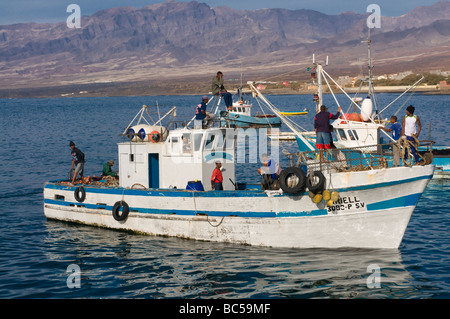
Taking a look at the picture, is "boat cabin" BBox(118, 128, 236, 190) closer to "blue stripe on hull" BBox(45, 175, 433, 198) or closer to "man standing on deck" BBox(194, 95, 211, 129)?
"man standing on deck" BBox(194, 95, 211, 129)

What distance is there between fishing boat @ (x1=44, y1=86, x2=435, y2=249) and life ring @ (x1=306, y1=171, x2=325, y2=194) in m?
0.03

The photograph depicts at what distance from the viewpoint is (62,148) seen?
2341 inches

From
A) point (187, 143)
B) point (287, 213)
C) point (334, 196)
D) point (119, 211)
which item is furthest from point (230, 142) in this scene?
point (334, 196)

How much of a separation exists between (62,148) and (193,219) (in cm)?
4021

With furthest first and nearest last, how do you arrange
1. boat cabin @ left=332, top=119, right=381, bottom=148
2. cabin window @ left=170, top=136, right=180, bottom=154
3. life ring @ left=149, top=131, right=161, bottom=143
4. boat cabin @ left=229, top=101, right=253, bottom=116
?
boat cabin @ left=229, top=101, right=253, bottom=116 → boat cabin @ left=332, top=119, right=381, bottom=148 → life ring @ left=149, top=131, right=161, bottom=143 → cabin window @ left=170, top=136, right=180, bottom=154

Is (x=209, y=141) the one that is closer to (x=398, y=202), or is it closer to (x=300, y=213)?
(x=300, y=213)

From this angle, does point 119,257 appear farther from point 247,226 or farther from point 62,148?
point 62,148

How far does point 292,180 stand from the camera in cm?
2031

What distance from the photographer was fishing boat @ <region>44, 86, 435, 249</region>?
65.4 ft

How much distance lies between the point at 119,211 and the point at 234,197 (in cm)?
574

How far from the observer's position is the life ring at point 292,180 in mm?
20062

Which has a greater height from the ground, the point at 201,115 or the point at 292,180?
the point at 201,115

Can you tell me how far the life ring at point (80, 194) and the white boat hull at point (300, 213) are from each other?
326cm

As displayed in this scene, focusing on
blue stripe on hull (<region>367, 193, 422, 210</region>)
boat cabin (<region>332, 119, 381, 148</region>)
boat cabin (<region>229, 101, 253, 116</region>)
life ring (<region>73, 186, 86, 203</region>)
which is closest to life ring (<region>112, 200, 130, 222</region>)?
life ring (<region>73, 186, 86, 203</region>)
